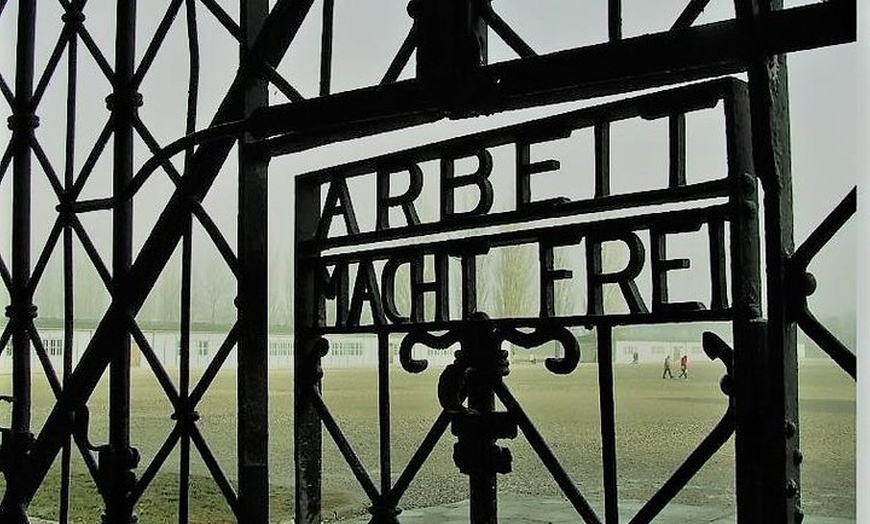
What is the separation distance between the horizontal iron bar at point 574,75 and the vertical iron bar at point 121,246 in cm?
38

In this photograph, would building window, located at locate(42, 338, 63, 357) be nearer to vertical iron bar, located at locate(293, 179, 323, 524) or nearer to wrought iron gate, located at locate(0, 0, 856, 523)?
wrought iron gate, located at locate(0, 0, 856, 523)

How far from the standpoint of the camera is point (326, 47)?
1836mm

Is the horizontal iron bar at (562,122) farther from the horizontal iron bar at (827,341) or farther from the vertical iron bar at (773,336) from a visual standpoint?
the horizontal iron bar at (827,341)

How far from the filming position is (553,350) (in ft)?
5.05

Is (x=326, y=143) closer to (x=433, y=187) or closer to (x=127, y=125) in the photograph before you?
(x=433, y=187)

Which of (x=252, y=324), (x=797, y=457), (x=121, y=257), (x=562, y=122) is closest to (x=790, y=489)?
(x=797, y=457)

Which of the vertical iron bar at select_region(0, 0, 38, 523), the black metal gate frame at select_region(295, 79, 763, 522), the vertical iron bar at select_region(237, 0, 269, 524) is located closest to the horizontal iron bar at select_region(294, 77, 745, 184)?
the black metal gate frame at select_region(295, 79, 763, 522)

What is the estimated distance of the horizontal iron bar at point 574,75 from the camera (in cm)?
128

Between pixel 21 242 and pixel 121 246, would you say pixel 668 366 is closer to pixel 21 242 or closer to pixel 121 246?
pixel 121 246

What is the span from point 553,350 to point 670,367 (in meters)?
0.18

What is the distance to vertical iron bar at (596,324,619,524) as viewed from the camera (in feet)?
4.74

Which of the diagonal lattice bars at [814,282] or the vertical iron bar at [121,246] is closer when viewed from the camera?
the diagonal lattice bars at [814,282]

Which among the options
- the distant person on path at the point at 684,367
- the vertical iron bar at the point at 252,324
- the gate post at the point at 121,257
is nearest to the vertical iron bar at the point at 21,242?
the gate post at the point at 121,257

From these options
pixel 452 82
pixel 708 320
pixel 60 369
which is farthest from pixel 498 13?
pixel 60 369
